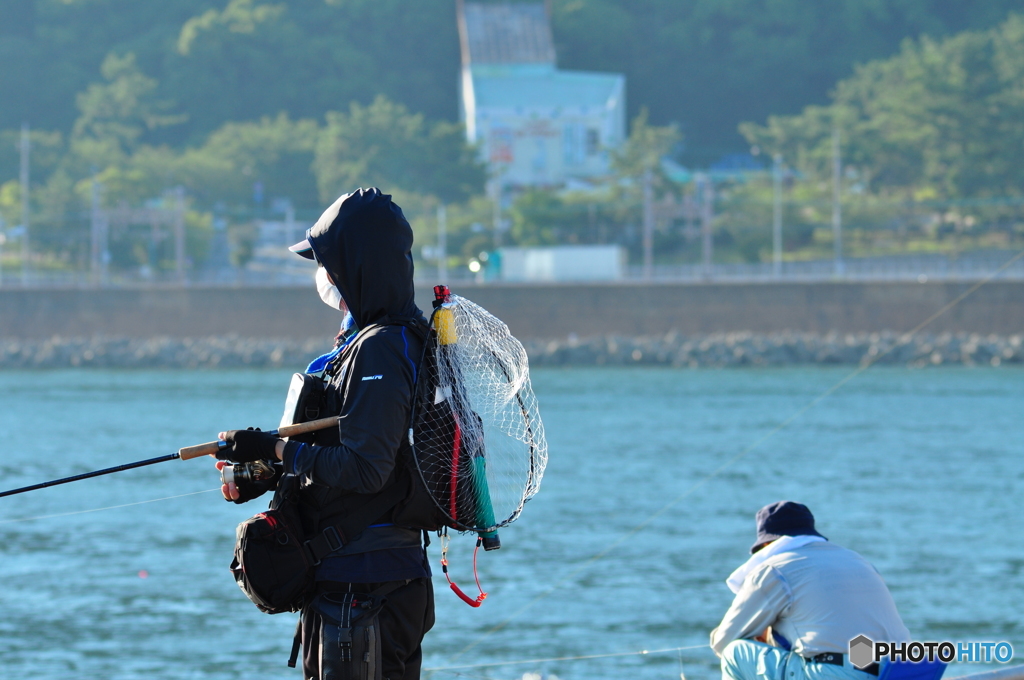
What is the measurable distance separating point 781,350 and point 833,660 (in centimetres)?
3183

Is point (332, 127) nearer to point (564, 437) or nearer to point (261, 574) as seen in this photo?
point (564, 437)

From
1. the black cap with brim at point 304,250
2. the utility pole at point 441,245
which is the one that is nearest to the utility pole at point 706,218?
the utility pole at point 441,245

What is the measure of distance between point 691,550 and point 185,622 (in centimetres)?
434

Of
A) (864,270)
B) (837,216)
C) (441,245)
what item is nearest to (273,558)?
(864,270)

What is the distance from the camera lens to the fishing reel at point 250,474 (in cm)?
246

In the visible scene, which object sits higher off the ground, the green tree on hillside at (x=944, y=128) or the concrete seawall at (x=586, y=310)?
the green tree on hillside at (x=944, y=128)

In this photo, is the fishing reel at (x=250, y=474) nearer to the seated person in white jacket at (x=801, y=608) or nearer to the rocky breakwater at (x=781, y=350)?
the seated person in white jacket at (x=801, y=608)

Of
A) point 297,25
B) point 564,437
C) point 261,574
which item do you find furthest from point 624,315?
point 297,25

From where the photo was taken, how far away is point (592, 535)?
1216cm

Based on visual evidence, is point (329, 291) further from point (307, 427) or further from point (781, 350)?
point (781, 350)

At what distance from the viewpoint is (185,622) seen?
877 cm

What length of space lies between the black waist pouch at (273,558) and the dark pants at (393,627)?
0.07 metres

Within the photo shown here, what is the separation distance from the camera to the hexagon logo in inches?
125

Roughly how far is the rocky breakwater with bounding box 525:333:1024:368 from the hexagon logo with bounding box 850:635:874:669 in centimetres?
3091
